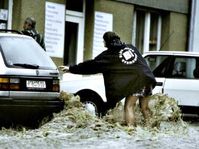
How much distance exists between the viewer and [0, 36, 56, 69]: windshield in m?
10.7

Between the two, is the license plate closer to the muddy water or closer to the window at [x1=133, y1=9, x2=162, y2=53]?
the muddy water

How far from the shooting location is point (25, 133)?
10.1 metres

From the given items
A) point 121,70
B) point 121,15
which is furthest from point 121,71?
point 121,15

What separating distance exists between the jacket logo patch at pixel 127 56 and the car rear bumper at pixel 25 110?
1.30 metres

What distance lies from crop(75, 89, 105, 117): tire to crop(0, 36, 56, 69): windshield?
3.03 m

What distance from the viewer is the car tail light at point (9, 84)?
408 inches

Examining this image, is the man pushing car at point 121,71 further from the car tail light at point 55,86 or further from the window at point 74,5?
the window at point 74,5

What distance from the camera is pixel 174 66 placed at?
15.8 meters

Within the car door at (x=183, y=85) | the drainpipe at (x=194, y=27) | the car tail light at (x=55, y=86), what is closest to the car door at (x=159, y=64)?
the car door at (x=183, y=85)

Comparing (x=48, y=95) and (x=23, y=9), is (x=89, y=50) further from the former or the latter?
(x=48, y=95)

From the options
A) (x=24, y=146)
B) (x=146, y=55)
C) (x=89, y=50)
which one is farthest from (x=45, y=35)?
(x=24, y=146)

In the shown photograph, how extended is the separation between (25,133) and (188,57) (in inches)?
265

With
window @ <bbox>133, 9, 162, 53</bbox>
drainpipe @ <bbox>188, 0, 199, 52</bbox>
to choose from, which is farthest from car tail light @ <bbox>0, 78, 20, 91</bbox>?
drainpipe @ <bbox>188, 0, 199, 52</bbox>

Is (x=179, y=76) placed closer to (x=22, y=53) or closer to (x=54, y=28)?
(x=54, y=28)
